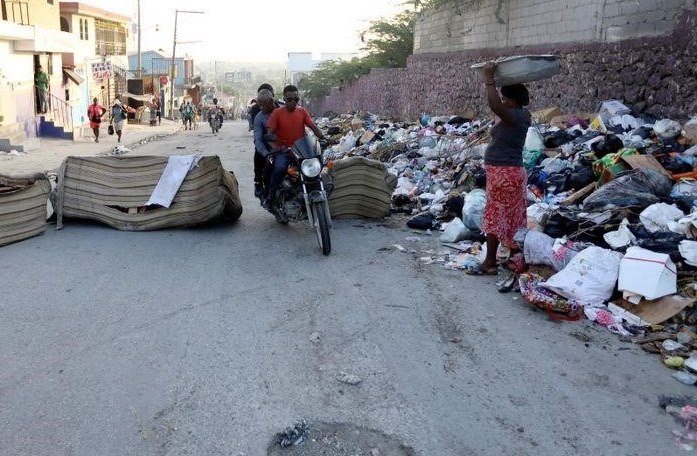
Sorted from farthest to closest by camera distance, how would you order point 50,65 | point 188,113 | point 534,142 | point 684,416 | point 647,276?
point 188,113 → point 50,65 → point 534,142 → point 647,276 → point 684,416

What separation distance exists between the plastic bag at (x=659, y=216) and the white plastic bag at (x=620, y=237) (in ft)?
0.62

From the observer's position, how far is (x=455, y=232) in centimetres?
709

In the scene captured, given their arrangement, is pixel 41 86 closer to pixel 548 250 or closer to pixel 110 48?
pixel 110 48

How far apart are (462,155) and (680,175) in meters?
4.60

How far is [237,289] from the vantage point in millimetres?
5328

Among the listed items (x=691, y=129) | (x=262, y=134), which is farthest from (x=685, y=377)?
(x=262, y=134)

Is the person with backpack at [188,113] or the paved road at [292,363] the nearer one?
the paved road at [292,363]

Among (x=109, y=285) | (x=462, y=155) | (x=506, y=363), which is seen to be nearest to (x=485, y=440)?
(x=506, y=363)

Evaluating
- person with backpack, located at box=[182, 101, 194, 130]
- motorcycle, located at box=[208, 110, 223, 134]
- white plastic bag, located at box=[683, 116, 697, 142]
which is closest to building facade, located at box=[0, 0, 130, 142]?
person with backpack, located at box=[182, 101, 194, 130]

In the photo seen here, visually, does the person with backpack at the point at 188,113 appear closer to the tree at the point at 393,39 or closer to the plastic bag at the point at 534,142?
the tree at the point at 393,39

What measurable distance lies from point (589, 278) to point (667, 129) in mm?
3928

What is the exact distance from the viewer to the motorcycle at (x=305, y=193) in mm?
6449

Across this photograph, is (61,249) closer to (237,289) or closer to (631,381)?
(237,289)

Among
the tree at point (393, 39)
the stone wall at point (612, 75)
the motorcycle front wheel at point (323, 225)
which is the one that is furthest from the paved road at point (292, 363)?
the tree at point (393, 39)
